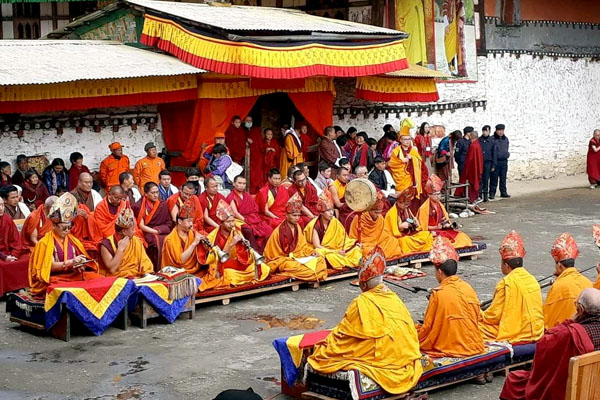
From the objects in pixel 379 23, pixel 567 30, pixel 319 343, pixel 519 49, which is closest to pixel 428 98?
pixel 379 23

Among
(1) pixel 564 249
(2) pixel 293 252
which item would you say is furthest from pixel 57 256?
(1) pixel 564 249

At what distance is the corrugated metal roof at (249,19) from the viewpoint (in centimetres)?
1581

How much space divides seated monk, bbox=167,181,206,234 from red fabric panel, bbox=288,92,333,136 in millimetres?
4788

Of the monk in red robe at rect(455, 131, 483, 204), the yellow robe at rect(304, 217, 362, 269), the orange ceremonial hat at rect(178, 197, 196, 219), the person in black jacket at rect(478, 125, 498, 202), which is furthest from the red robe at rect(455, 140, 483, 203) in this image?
the orange ceremonial hat at rect(178, 197, 196, 219)

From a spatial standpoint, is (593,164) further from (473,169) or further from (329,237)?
(329,237)

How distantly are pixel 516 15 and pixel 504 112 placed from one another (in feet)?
6.95

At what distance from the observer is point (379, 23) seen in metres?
20.3

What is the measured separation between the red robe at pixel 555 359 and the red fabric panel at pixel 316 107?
10.8 meters

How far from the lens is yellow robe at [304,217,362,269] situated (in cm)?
1353

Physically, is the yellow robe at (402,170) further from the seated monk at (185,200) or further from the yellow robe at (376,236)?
the seated monk at (185,200)

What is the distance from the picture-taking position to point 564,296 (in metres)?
9.56

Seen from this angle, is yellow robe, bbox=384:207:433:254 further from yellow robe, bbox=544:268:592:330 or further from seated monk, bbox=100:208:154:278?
yellow robe, bbox=544:268:592:330

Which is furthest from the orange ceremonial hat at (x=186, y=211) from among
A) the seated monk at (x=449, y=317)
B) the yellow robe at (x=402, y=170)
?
the yellow robe at (x=402, y=170)

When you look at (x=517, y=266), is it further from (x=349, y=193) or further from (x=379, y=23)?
(x=379, y=23)
